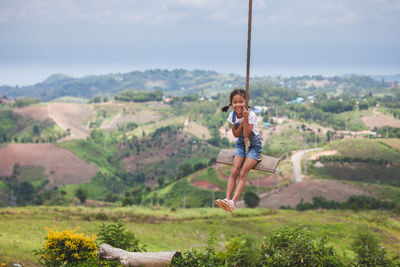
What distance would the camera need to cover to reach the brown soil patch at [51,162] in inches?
3585

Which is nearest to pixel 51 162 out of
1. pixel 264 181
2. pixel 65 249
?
pixel 264 181

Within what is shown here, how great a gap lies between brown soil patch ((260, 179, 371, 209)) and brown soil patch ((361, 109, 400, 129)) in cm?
5412

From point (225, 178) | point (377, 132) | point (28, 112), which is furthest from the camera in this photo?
point (28, 112)

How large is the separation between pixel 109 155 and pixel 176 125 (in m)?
27.3

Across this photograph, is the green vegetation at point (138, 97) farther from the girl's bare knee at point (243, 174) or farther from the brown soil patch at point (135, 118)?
the girl's bare knee at point (243, 174)

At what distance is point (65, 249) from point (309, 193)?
60.7 metres

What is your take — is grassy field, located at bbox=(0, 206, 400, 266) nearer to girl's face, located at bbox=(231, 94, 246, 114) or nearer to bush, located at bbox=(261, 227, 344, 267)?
bush, located at bbox=(261, 227, 344, 267)

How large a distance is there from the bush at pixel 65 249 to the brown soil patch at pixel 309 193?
52.5m

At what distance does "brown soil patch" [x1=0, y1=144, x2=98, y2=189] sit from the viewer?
299ft

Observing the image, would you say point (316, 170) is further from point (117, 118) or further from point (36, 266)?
point (117, 118)

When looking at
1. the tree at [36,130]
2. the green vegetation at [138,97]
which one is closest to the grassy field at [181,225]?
the tree at [36,130]

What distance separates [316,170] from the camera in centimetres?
8044

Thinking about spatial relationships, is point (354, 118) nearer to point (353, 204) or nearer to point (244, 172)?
point (353, 204)

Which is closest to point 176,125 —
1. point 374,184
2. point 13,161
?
point 13,161
